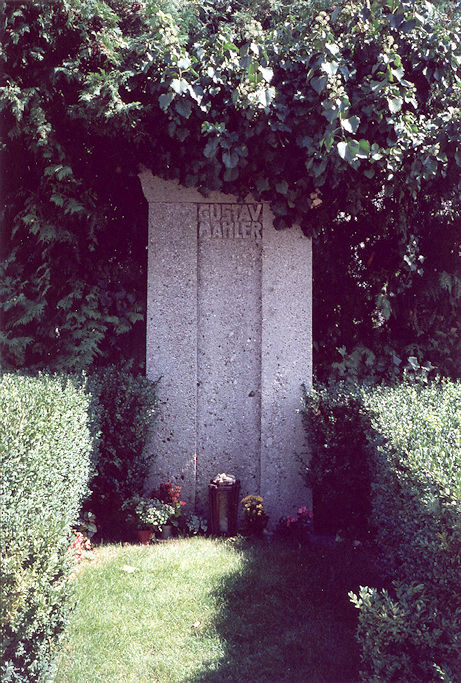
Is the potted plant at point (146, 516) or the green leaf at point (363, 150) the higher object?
the green leaf at point (363, 150)

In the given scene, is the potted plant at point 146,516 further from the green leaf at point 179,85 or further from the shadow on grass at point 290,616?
the green leaf at point 179,85

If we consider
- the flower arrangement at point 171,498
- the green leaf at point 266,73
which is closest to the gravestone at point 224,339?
the flower arrangement at point 171,498

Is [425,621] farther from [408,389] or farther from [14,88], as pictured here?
[14,88]

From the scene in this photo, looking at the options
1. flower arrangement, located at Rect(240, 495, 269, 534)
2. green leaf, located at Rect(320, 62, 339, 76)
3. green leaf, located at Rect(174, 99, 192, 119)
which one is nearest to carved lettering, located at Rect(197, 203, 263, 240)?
green leaf, located at Rect(174, 99, 192, 119)

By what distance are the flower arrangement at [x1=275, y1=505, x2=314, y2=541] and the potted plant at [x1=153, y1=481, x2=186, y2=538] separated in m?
0.76

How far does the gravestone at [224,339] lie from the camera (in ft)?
15.6

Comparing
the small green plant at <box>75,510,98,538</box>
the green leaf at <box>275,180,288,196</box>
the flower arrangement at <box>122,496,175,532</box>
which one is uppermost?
the green leaf at <box>275,180,288,196</box>

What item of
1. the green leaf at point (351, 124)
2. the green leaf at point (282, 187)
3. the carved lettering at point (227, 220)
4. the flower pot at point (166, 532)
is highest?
the green leaf at point (351, 124)

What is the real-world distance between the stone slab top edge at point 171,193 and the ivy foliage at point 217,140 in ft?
0.41

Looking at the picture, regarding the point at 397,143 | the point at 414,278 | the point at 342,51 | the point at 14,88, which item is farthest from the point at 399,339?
the point at 14,88

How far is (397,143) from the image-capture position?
4.31 m

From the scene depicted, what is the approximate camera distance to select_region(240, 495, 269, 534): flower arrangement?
Result: 14.8 ft

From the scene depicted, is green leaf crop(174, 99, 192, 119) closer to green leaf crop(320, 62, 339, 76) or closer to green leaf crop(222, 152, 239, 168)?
green leaf crop(222, 152, 239, 168)

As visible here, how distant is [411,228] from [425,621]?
374 centimetres
